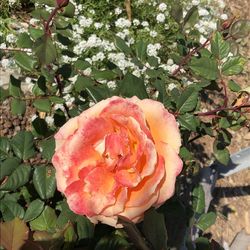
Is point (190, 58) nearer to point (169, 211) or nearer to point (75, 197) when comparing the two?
point (169, 211)

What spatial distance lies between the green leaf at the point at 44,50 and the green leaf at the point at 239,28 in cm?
54

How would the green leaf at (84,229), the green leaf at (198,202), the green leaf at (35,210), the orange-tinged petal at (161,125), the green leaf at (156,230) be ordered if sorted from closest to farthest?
the green leaf at (156,230)
the orange-tinged petal at (161,125)
the green leaf at (84,229)
the green leaf at (35,210)
the green leaf at (198,202)

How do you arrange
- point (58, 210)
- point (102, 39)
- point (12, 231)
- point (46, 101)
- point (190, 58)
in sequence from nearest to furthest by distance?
point (12, 231) < point (46, 101) < point (58, 210) < point (190, 58) < point (102, 39)

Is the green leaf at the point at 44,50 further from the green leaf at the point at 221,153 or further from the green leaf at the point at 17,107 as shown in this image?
the green leaf at the point at 221,153

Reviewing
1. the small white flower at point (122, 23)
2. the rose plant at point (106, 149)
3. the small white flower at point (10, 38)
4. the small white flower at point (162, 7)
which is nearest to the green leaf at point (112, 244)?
the rose plant at point (106, 149)

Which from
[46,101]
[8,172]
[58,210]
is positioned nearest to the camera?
[8,172]

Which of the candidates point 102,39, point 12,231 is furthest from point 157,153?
point 102,39

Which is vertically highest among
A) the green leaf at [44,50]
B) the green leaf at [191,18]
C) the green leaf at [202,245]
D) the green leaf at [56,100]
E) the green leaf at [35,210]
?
the green leaf at [44,50]

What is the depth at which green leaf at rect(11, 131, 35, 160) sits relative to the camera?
1045 millimetres

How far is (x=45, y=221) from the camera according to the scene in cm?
109

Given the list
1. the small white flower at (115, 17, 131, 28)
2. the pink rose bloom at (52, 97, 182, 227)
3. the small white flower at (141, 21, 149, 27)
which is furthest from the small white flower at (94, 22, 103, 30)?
the pink rose bloom at (52, 97, 182, 227)

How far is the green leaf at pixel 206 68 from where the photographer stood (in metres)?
1.20

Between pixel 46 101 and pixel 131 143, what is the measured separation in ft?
1.17

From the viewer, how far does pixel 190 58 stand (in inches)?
53.6
